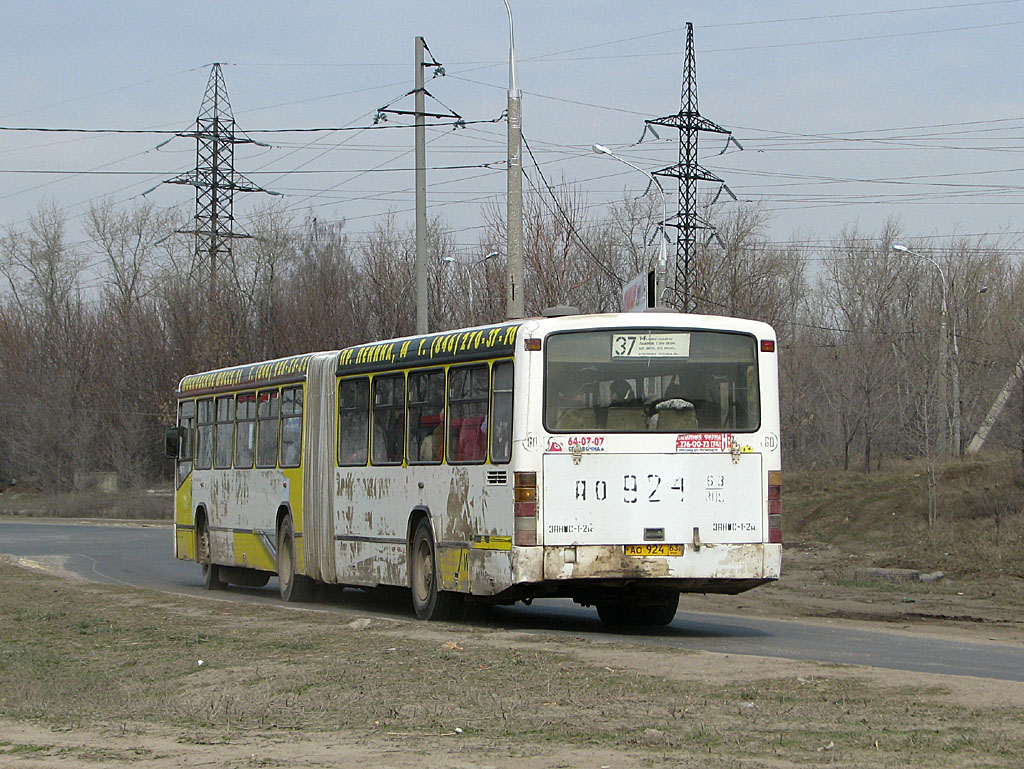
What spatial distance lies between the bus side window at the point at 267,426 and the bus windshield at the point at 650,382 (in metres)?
6.86

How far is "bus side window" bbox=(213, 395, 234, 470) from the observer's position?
72.1ft

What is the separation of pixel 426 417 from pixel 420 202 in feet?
46.6

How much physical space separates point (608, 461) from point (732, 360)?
5.25 ft

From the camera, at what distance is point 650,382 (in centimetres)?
1439

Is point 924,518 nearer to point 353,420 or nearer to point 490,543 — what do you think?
point 353,420

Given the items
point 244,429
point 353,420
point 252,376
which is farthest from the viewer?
point 244,429

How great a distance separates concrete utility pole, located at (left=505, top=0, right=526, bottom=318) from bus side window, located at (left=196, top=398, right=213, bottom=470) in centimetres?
476

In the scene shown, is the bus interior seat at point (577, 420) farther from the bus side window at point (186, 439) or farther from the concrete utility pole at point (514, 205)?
the bus side window at point (186, 439)

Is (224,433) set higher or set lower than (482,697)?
higher

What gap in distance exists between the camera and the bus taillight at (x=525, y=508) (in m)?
14.0

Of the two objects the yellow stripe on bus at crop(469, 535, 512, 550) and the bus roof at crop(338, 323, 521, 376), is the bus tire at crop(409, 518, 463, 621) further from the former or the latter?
the bus roof at crop(338, 323, 521, 376)

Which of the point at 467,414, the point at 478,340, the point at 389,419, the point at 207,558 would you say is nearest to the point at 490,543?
the point at 467,414

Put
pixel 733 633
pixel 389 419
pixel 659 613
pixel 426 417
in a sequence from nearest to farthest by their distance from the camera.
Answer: pixel 733 633 → pixel 659 613 → pixel 426 417 → pixel 389 419

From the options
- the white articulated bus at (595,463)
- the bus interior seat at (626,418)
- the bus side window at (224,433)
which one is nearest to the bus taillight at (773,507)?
the white articulated bus at (595,463)
